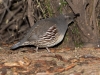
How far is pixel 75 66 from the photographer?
21.5 feet

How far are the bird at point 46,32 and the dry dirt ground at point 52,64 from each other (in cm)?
50

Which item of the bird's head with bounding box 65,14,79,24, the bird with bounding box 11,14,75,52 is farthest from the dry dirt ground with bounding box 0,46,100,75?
the bird's head with bounding box 65,14,79,24

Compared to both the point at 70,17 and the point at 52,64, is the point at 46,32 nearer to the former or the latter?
the point at 70,17

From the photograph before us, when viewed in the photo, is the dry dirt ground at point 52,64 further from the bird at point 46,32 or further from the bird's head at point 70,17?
the bird's head at point 70,17

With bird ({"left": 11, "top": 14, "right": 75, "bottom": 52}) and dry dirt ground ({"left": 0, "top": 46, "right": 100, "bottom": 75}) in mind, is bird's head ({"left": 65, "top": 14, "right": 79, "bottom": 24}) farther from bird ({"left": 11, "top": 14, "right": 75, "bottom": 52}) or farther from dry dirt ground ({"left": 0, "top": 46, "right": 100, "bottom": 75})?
dry dirt ground ({"left": 0, "top": 46, "right": 100, "bottom": 75})

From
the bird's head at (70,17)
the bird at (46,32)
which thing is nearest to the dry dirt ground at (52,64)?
the bird at (46,32)

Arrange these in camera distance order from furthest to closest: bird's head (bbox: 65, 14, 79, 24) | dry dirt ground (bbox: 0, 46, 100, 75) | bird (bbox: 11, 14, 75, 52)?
bird's head (bbox: 65, 14, 79, 24) < bird (bbox: 11, 14, 75, 52) < dry dirt ground (bbox: 0, 46, 100, 75)

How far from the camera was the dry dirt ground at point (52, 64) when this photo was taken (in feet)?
20.8

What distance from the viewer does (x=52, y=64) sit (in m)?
6.68

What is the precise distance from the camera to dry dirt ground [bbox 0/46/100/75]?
20.8 feet

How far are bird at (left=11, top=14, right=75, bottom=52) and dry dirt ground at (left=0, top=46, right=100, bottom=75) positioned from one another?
497 mm

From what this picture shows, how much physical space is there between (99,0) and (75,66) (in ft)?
7.87

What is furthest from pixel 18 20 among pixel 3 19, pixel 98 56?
pixel 98 56

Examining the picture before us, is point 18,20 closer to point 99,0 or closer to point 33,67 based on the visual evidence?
point 99,0
